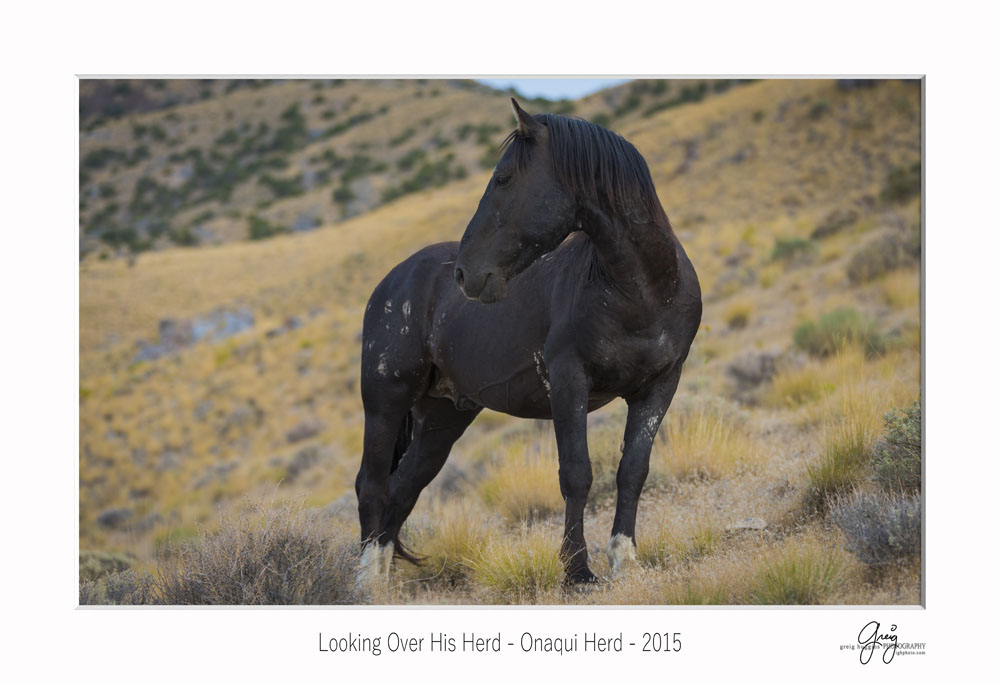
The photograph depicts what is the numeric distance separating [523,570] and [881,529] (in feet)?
7.01

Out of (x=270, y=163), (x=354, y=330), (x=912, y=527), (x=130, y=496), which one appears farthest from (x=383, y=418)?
(x=270, y=163)

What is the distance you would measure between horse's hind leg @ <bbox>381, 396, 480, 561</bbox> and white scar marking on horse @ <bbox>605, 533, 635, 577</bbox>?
1936 millimetres

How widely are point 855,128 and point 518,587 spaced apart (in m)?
32.3

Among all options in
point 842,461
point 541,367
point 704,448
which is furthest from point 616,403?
point 541,367

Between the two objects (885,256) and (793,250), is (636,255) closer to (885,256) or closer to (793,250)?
(885,256)

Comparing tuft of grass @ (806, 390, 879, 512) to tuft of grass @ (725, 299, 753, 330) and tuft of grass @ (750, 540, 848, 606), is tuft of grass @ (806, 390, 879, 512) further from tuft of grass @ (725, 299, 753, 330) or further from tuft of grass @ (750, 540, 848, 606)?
tuft of grass @ (725, 299, 753, 330)

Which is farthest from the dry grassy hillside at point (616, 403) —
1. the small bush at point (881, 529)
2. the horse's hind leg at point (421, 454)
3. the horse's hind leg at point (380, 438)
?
the horse's hind leg at point (421, 454)

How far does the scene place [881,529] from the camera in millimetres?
5016

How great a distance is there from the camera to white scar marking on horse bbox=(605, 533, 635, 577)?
516 centimetres

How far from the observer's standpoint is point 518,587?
5.58 m

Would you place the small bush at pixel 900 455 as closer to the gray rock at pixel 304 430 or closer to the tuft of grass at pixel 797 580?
the tuft of grass at pixel 797 580

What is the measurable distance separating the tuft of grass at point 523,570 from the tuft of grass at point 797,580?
1228mm

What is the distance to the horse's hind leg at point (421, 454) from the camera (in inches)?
270
